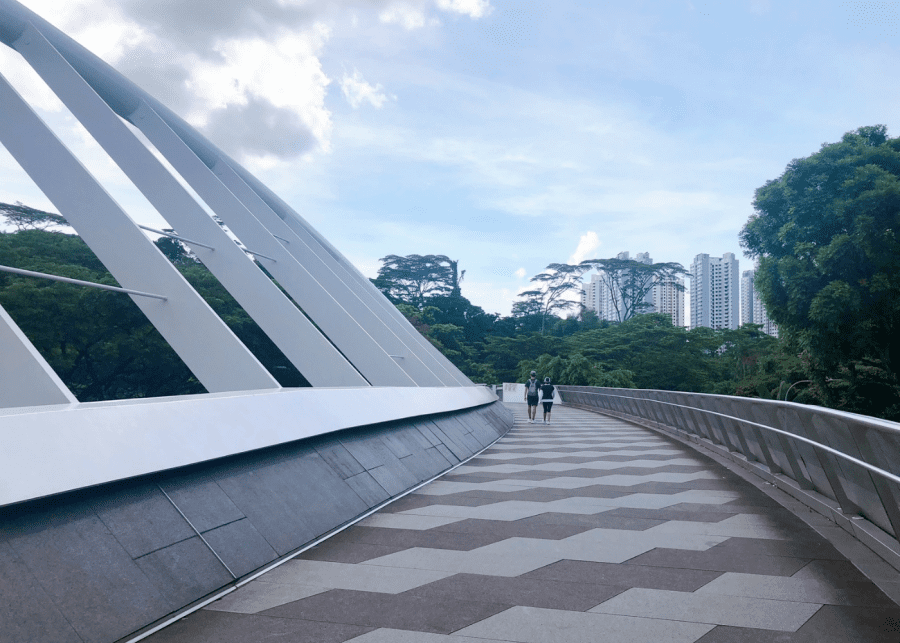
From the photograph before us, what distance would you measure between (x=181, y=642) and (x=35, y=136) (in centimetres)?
558

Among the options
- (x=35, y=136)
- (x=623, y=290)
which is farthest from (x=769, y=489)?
(x=623, y=290)

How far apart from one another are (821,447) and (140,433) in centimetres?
519

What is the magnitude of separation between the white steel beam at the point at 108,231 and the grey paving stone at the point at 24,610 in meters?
3.86

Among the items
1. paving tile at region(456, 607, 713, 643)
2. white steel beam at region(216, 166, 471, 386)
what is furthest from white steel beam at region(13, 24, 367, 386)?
white steel beam at region(216, 166, 471, 386)

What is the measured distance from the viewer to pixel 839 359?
21.4 metres

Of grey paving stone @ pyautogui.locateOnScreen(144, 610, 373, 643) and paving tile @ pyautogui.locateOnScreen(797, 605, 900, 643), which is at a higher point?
grey paving stone @ pyautogui.locateOnScreen(144, 610, 373, 643)

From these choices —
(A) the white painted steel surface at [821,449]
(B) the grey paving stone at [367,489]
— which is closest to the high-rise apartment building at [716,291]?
(A) the white painted steel surface at [821,449]

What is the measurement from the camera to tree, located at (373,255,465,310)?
2650 inches

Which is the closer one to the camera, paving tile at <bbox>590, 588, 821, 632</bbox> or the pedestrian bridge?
the pedestrian bridge

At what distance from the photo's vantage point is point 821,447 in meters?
6.16

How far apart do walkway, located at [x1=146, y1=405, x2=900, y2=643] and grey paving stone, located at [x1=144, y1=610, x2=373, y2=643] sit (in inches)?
0.5

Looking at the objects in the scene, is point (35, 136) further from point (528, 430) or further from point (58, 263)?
point (58, 263)

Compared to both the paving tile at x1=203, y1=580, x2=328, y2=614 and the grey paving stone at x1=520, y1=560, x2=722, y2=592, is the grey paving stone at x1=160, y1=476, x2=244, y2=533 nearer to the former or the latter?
the paving tile at x1=203, y1=580, x2=328, y2=614

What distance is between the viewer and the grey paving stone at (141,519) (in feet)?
13.0
